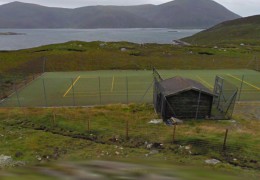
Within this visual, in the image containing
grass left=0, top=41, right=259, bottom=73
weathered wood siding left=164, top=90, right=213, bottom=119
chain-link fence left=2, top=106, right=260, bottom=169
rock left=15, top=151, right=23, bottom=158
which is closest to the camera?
rock left=15, top=151, right=23, bottom=158

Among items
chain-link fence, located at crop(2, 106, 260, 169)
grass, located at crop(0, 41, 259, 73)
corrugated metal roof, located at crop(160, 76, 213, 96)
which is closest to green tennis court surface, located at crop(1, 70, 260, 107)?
grass, located at crop(0, 41, 259, 73)

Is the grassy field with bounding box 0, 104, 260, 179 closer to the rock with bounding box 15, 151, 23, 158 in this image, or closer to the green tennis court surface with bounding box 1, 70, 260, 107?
the rock with bounding box 15, 151, 23, 158

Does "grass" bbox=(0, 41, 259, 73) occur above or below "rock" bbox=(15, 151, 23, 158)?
below

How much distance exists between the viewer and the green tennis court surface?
37031 mm

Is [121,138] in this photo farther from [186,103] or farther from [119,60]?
[119,60]

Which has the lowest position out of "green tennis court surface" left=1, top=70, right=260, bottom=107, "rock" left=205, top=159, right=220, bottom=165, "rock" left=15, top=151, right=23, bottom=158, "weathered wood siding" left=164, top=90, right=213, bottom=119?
"green tennis court surface" left=1, top=70, right=260, bottom=107

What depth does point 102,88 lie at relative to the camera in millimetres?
43812

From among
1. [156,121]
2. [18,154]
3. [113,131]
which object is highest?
[18,154]

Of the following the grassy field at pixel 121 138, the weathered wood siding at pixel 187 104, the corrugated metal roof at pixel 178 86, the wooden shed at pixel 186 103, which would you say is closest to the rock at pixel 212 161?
the grassy field at pixel 121 138

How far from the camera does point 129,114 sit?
1150 inches

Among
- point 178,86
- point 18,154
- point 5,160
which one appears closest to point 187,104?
point 178,86

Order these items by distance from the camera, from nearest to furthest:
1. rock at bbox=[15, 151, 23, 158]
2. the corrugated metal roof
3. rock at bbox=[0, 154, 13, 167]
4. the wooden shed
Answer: rock at bbox=[0, 154, 13, 167] < rock at bbox=[15, 151, 23, 158] < the corrugated metal roof < the wooden shed

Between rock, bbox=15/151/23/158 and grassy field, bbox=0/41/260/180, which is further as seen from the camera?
rock, bbox=15/151/23/158

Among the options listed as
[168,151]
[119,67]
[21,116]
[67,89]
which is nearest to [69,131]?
[21,116]
